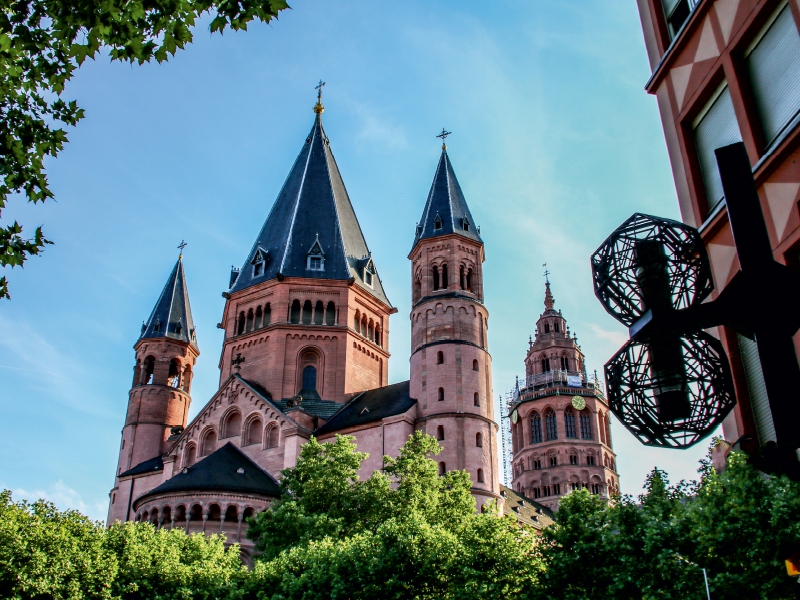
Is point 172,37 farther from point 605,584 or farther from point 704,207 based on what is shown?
point 605,584

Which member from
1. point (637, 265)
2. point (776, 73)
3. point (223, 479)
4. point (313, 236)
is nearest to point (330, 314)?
point (313, 236)

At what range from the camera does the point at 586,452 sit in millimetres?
81812

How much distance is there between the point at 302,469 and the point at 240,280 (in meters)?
28.9

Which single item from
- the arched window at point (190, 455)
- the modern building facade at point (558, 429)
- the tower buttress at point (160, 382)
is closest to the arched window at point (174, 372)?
the tower buttress at point (160, 382)

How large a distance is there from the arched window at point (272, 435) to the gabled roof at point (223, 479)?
5.16ft

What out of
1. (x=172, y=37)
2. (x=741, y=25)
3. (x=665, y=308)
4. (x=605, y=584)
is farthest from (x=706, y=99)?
(x=605, y=584)

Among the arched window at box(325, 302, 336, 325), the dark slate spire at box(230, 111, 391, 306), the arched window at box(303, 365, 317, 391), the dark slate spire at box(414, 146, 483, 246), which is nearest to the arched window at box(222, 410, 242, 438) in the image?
the arched window at box(303, 365, 317, 391)

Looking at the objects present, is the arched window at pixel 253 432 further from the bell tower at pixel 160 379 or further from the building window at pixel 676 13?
the building window at pixel 676 13

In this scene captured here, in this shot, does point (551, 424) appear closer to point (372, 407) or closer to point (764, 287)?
point (372, 407)

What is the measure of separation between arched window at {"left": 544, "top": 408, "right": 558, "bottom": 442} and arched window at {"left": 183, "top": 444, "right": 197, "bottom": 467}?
153ft

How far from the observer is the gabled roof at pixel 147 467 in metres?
50.4

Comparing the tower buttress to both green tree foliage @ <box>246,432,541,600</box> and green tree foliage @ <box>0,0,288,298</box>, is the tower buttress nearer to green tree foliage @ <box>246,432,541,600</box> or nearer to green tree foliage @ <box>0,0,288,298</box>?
green tree foliage @ <box>246,432,541,600</box>

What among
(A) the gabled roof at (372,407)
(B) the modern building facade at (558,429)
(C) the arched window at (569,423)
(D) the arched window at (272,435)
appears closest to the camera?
(A) the gabled roof at (372,407)

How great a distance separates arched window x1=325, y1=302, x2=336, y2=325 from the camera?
52812 millimetres
